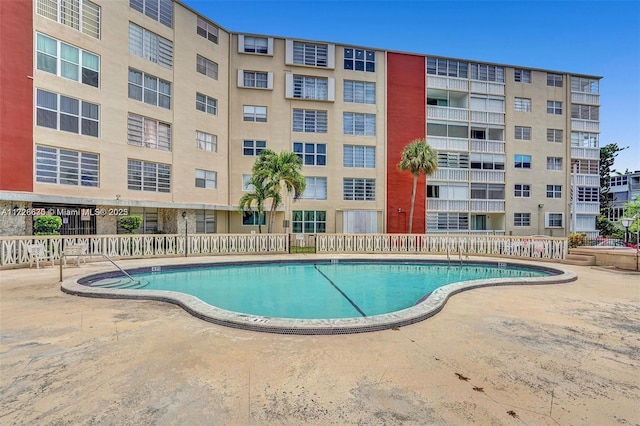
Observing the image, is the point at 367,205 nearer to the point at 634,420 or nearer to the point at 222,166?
the point at 222,166

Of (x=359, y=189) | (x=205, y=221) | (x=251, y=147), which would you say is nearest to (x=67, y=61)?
(x=251, y=147)

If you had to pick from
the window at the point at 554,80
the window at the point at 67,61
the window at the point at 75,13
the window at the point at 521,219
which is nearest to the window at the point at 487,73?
the window at the point at 554,80

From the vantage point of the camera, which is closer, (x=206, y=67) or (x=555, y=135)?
(x=206, y=67)

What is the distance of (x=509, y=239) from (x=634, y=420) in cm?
1503

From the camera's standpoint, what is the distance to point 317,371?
3.51m

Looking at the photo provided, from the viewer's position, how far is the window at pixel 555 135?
2766 cm

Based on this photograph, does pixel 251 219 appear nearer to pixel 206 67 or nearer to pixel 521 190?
pixel 206 67

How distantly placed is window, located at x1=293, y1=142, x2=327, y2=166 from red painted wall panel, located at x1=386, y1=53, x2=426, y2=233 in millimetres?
5198

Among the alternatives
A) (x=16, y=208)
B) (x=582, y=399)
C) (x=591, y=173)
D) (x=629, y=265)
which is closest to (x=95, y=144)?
(x=16, y=208)

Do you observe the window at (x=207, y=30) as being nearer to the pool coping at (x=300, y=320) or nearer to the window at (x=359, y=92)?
the window at (x=359, y=92)

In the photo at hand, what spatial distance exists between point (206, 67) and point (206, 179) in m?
7.60

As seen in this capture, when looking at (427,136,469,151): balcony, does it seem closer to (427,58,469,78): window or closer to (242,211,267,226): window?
(427,58,469,78): window

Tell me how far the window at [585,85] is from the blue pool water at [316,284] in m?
24.8

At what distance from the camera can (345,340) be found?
4.51 metres
